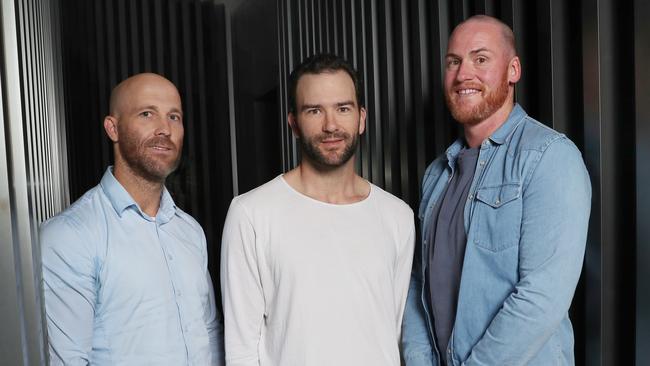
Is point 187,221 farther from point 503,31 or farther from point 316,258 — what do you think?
point 503,31

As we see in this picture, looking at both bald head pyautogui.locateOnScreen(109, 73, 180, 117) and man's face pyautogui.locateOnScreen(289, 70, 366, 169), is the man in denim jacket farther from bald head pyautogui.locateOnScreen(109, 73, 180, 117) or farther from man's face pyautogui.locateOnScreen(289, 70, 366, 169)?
bald head pyautogui.locateOnScreen(109, 73, 180, 117)

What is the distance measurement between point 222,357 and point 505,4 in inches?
60.0

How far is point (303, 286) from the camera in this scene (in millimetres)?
1559

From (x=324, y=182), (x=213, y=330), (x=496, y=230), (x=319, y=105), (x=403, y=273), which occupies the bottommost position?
(x=213, y=330)

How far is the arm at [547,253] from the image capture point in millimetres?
1271

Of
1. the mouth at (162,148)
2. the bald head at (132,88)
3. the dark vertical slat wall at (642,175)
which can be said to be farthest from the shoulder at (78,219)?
the dark vertical slat wall at (642,175)

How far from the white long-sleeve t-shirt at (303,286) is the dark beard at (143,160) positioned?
0.33 metres

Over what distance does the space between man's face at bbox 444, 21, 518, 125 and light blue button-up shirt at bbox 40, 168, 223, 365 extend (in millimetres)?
1034

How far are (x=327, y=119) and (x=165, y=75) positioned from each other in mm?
2691

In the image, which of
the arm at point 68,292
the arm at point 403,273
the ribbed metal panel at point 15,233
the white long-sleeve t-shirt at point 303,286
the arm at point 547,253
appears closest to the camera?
the ribbed metal panel at point 15,233

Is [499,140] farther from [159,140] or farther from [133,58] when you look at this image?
[133,58]

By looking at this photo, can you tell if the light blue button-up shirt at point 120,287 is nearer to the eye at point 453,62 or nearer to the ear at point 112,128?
the ear at point 112,128

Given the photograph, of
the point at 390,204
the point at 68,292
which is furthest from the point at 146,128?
the point at 390,204

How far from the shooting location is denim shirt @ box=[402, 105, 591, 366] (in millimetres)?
1276
